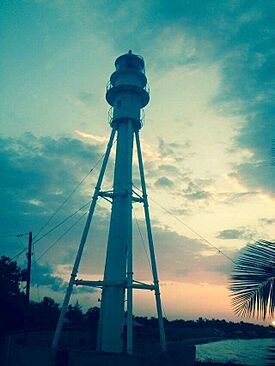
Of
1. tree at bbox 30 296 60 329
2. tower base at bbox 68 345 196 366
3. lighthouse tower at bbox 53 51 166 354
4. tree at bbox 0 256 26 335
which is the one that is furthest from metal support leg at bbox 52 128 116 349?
tree at bbox 30 296 60 329

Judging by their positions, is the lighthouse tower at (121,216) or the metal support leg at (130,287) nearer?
the metal support leg at (130,287)

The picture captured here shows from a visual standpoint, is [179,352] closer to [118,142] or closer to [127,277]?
[127,277]

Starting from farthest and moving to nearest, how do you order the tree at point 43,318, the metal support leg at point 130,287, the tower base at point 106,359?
1. the tree at point 43,318
2. the metal support leg at point 130,287
3. the tower base at point 106,359

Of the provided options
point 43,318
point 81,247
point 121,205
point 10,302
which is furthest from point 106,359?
point 43,318

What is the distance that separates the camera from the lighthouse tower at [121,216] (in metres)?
18.0

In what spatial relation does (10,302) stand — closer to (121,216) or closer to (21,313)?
(21,313)

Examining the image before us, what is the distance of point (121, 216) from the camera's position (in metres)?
19.5

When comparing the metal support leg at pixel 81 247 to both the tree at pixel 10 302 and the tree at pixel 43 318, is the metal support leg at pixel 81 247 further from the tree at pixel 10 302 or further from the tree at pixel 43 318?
the tree at pixel 43 318

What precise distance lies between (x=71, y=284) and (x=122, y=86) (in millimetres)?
12635

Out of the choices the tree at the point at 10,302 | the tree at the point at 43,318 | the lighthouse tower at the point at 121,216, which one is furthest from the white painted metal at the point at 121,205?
the tree at the point at 43,318

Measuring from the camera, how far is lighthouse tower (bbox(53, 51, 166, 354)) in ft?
59.0

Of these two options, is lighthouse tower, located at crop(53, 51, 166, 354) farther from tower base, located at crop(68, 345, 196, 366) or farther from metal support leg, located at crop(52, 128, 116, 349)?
tower base, located at crop(68, 345, 196, 366)

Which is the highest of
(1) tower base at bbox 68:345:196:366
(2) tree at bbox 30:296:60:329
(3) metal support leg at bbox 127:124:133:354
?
(3) metal support leg at bbox 127:124:133:354

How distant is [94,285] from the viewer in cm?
1822
